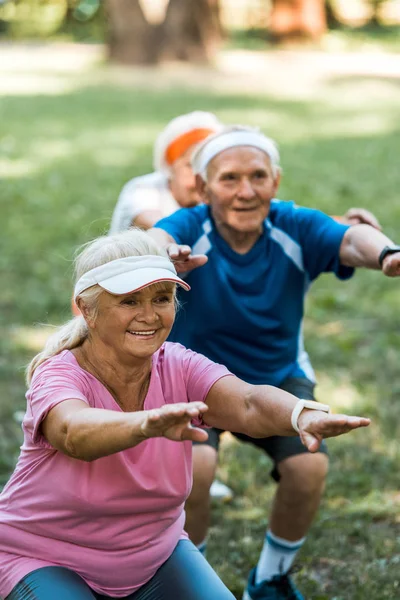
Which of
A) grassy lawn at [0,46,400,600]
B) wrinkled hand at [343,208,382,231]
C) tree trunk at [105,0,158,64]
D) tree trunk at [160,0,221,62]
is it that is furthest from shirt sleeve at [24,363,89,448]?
tree trunk at [105,0,158,64]

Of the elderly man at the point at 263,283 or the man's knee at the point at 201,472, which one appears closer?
the man's knee at the point at 201,472

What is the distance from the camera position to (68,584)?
2.72 m

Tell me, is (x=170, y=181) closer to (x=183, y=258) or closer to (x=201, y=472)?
(x=183, y=258)

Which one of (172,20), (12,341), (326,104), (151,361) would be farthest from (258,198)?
(172,20)

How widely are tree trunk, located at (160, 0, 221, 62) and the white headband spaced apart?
71.6 ft

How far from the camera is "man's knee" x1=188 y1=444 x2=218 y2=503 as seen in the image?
141 inches

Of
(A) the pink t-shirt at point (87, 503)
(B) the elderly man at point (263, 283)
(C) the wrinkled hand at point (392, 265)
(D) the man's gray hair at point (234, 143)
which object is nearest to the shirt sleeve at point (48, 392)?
(A) the pink t-shirt at point (87, 503)

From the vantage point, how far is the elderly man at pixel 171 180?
4941mm

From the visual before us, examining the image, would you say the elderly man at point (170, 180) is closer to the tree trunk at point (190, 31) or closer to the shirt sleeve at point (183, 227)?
the shirt sleeve at point (183, 227)

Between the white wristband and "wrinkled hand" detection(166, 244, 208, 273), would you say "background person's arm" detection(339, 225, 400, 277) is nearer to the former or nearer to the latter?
"wrinkled hand" detection(166, 244, 208, 273)

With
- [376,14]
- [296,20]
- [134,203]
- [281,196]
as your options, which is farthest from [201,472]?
[376,14]

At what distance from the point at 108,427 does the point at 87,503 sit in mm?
377

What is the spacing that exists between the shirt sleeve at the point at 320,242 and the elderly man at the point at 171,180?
109 centimetres

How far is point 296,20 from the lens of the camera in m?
29.5
